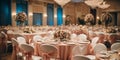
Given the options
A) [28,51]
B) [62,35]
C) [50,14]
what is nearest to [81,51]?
[62,35]

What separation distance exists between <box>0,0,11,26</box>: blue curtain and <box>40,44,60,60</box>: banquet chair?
10274 mm

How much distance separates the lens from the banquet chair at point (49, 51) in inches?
205

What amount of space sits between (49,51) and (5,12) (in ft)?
35.6

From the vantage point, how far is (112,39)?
407 inches

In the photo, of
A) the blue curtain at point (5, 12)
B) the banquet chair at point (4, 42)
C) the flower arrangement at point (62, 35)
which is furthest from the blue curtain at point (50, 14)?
the flower arrangement at point (62, 35)

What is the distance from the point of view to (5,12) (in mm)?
15250

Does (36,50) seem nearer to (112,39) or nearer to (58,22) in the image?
(112,39)

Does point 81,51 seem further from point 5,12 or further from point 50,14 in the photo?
point 50,14

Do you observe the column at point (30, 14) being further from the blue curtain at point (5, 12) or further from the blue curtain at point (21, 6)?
the blue curtain at point (5, 12)

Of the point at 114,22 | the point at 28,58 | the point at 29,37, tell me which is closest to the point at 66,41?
the point at 28,58

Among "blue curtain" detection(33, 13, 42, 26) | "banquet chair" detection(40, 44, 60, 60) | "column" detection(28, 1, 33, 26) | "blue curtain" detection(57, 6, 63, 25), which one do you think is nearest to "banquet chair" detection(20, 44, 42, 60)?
"banquet chair" detection(40, 44, 60, 60)

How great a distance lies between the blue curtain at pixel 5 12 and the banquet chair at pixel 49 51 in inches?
405

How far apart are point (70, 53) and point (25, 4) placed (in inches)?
463

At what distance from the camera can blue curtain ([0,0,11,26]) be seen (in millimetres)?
14914
